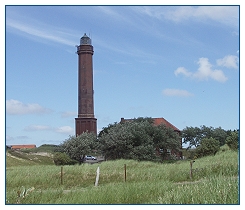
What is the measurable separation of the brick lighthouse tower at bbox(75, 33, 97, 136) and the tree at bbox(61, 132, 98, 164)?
623 centimetres

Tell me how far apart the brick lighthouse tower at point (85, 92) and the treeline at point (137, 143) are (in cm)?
609

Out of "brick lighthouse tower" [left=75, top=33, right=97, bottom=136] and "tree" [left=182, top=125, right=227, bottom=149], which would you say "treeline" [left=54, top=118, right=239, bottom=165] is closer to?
"tree" [left=182, top=125, right=227, bottom=149]

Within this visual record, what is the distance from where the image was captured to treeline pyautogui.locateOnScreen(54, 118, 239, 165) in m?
24.7

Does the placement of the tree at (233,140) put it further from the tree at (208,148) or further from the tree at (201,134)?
the tree at (201,134)

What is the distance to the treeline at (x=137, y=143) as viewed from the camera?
971 inches

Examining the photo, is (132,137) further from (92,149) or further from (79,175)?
(79,175)

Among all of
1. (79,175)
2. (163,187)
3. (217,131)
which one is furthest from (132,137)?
(163,187)

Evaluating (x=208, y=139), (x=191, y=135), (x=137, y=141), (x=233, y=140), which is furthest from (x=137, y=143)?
(x=233, y=140)

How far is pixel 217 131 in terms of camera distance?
2255 centimetres

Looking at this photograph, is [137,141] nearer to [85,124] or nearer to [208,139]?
[208,139]

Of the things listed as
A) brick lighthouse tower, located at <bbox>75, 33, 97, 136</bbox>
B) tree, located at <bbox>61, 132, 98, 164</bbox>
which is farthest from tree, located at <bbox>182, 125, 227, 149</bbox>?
brick lighthouse tower, located at <bbox>75, 33, 97, 136</bbox>

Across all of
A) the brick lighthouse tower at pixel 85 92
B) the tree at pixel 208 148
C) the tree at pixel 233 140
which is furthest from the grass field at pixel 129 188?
the brick lighthouse tower at pixel 85 92

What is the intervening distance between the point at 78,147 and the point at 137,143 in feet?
19.7

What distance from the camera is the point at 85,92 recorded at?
38219 mm
